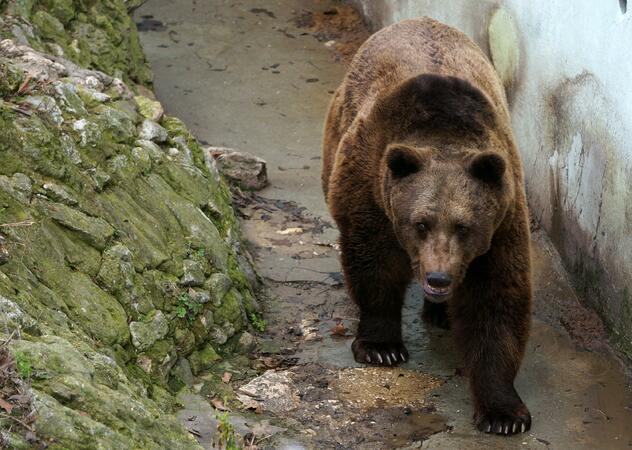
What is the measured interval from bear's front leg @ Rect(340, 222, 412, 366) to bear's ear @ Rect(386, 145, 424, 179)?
2.26 ft

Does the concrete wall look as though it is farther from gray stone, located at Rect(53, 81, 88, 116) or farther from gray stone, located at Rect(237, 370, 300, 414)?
gray stone, located at Rect(53, 81, 88, 116)

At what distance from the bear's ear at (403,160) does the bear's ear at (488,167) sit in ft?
0.95

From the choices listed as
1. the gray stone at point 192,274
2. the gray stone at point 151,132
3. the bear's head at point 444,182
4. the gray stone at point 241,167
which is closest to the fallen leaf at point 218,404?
the gray stone at point 192,274

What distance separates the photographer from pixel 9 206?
5.39 m

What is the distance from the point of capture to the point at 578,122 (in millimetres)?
7258

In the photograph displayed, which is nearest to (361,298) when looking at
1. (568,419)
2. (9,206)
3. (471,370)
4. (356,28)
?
(471,370)

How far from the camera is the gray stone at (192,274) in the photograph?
6379 millimetres

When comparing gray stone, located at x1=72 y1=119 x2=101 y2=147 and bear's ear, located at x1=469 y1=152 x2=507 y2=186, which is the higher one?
bear's ear, located at x1=469 y1=152 x2=507 y2=186

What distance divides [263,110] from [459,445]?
5446 millimetres

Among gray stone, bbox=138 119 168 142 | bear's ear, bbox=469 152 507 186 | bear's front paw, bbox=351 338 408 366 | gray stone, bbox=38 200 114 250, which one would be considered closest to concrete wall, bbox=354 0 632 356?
bear's ear, bbox=469 152 507 186

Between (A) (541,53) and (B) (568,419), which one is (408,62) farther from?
(B) (568,419)

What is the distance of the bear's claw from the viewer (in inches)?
231

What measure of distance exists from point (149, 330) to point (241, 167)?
10.4ft

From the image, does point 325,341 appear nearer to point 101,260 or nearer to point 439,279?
point 439,279
